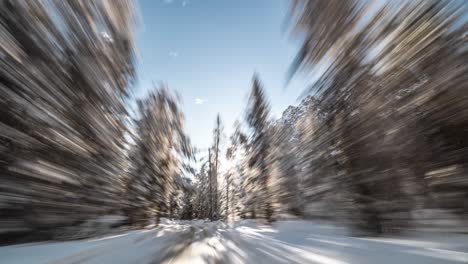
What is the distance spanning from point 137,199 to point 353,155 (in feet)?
34.5

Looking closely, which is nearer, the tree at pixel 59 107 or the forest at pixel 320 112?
the forest at pixel 320 112

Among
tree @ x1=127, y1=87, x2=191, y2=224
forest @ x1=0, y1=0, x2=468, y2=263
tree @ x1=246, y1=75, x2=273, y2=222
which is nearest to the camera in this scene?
forest @ x1=0, y1=0, x2=468, y2=263

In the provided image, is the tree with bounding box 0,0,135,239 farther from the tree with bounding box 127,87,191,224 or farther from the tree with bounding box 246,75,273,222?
the tree with bounding box 246,75,273,222

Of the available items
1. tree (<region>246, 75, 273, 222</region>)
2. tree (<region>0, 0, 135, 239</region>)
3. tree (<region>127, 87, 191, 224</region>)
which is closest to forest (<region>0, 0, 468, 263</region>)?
tree (<region>0, 0, 135, 239</region>)

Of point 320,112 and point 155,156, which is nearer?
point 320,112

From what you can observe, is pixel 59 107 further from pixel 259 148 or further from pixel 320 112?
pixel 259 148

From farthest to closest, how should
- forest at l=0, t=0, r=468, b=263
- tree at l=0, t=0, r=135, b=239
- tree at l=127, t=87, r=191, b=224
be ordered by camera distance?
1. tree at l=127, t=87, r=191, b=224
2. tree at l=0, t=0, r=135, b=239
3. forest at l=0, t=0, r=468, b=263

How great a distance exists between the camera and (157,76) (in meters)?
15.1

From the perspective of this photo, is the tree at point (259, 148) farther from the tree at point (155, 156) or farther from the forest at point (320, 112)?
the forest at point (320, 112)

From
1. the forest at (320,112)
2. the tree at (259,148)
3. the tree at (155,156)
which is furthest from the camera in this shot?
the tree at (259,148)

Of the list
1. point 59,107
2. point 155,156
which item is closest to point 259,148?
point 155,156

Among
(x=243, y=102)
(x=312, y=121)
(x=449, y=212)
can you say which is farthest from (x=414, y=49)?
(x=243, y=102)

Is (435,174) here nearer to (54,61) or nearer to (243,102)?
(54,61)

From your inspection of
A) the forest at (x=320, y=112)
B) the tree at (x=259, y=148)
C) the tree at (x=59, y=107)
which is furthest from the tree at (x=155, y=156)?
the tree at (x=259, y=148)
